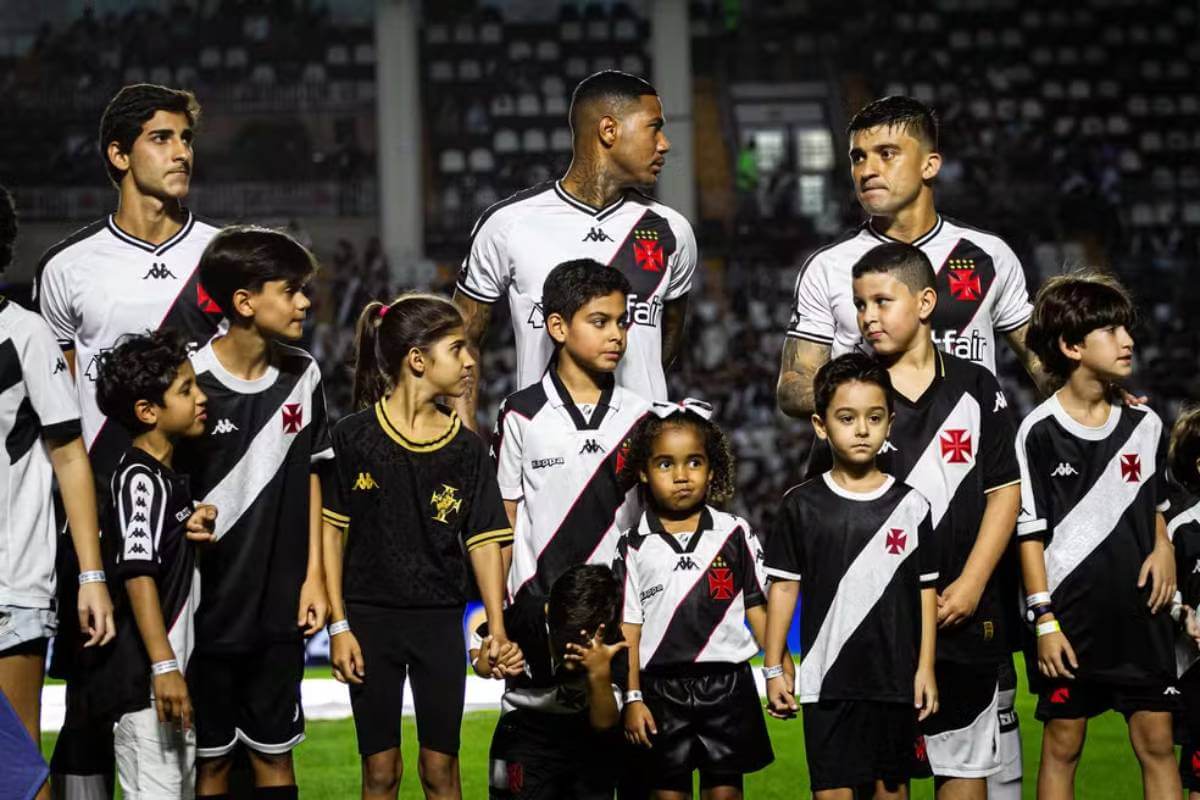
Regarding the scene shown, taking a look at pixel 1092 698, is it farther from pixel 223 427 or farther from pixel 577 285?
pixel 223 427

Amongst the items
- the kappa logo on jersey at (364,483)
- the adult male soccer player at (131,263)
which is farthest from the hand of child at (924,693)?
the adult male soccer player at (131,263)

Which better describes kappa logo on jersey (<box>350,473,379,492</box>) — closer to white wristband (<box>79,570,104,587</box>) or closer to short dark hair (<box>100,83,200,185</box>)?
white wristband (<box>79,570,104,587</box>)

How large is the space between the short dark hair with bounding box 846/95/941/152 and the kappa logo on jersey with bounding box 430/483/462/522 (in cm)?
162

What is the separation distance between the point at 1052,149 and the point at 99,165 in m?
11.2

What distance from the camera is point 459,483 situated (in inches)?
164

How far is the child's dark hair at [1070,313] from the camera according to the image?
4375 mm

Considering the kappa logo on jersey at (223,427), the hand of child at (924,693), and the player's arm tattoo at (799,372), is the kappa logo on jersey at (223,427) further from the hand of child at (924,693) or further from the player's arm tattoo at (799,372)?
the hand of child at (924,693)

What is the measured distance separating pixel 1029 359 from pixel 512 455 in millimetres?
1599

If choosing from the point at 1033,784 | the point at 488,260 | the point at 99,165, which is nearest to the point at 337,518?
the point at 488,260

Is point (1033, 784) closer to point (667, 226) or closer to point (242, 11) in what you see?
point (667, 226)

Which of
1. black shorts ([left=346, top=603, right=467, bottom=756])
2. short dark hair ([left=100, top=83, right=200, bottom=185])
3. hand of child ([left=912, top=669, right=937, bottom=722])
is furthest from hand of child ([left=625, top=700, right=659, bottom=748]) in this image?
short dark hair ([left=100, top=83, right=200, bottom=185])

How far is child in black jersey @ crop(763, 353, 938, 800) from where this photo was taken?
388 cm

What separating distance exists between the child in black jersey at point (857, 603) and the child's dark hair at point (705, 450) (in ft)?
0.99

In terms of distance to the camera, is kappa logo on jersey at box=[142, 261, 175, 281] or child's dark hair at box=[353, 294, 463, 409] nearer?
child's dark hair at box=[353, 294, 463, 409]
